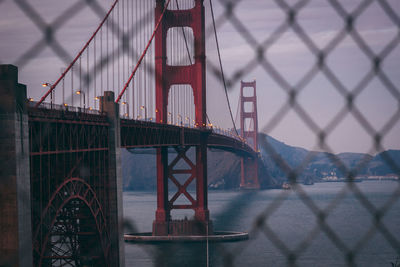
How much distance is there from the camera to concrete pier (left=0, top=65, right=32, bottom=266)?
18922 millimetres

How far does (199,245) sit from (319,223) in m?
A: 66.2

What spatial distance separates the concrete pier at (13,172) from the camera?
18.9 meters

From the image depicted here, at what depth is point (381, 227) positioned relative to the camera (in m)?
3.35

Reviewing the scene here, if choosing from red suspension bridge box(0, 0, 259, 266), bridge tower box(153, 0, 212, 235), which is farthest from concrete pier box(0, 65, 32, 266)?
bridge tower box(153, 0, 212, 235)

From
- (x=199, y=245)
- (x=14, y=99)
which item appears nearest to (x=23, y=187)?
(x=14, y=99)

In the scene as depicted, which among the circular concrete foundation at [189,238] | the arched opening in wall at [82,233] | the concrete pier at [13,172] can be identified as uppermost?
the concrete pier at [13,172]

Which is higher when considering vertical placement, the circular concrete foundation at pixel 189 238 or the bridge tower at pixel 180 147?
the bridge tower at pixel 180 147

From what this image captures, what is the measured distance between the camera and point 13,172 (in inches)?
740

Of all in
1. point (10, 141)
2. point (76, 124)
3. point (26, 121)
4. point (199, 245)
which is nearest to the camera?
point (10, 141)

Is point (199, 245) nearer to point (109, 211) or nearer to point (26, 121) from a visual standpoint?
point (109, 211)

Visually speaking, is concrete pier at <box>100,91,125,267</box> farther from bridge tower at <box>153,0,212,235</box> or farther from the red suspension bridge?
bridge tower at <box>153,0,212,235</box>

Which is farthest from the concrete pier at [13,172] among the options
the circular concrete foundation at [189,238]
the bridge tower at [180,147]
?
the circular concrete foundation at [189,238]

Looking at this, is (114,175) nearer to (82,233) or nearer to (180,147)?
(82,233)

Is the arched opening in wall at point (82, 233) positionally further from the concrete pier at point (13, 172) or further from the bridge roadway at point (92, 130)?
the concrete pier at point (13, 172)
